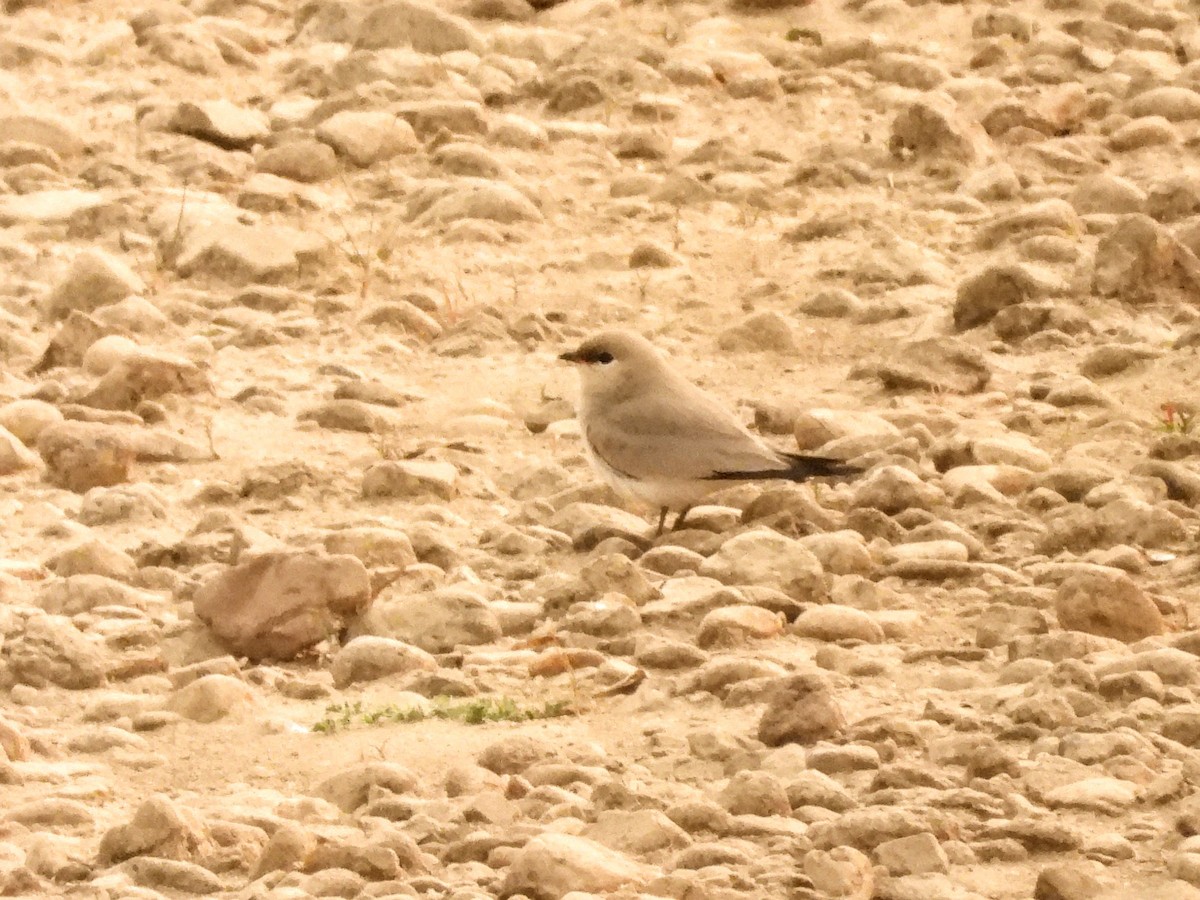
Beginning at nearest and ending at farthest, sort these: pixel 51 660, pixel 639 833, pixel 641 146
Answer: pixel 639 833 → pixel 51 660 → pixel 641 146

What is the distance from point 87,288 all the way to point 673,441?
2.47 meters

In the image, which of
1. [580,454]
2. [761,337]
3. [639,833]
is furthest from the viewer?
[761,337]

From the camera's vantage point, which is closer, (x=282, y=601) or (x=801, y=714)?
(x=801, y=714)

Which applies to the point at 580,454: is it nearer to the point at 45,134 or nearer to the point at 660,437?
the point at 660,437

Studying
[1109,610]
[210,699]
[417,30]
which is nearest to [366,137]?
[417,30]

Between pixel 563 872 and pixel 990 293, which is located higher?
pixel 563 872

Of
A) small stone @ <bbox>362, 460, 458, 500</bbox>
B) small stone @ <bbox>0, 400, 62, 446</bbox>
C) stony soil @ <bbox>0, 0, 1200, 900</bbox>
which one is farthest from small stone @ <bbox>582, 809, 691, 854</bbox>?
small stone @ <bbox>0, 400, 62, 446</bbox>

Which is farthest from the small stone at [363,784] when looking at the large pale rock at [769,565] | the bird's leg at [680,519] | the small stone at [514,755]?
the bird's leg at [680,519]

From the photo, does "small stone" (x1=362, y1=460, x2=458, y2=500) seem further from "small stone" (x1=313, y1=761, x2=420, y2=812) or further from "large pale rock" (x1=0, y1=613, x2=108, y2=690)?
"small stone" (x1=313, y1=761, x2=420, y2=812)

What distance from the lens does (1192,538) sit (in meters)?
6.45

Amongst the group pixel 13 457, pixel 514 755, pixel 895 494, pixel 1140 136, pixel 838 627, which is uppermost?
pixel 514 755

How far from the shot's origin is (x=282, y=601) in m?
5.82

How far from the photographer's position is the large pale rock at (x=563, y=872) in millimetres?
4289

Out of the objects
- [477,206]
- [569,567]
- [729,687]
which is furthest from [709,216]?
[729,687]
